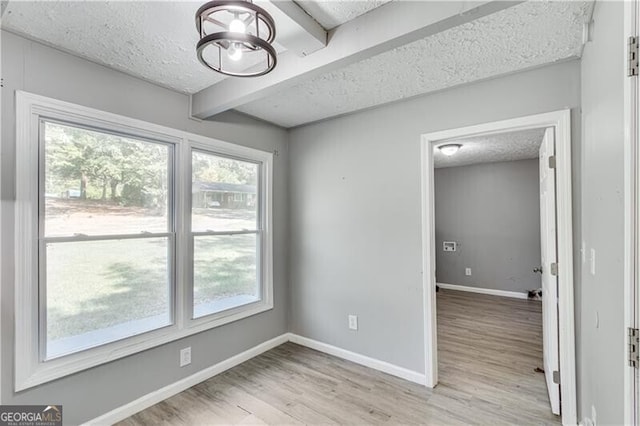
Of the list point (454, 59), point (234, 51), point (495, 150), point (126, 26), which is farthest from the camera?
point (495, 150)

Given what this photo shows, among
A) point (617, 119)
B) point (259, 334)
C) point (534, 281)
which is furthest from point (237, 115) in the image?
point (534, 281)

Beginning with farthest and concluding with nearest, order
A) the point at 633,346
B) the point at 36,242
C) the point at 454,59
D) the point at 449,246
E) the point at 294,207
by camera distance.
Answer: the point at 449,246
the point at 294,207
the point at 454,59
the point at 36,242
the point at 633,346

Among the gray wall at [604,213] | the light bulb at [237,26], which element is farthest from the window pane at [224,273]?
the gray wall at [604,213]

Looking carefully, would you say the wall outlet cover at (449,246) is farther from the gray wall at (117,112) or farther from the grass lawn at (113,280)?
the grass lawn at (113,280)

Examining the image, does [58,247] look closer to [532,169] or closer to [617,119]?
[617,119]

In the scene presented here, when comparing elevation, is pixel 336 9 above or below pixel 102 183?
above

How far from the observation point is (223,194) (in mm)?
2951

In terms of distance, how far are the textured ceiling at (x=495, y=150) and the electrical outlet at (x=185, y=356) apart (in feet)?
11.8

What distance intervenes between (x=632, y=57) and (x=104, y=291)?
301 cm

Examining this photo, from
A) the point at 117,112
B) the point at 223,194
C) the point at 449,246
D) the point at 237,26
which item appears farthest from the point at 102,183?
the point at 449,246

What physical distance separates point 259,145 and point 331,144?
2.55ft

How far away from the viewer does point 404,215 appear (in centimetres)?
270

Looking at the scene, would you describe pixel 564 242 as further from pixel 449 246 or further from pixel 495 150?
pixel 449 246

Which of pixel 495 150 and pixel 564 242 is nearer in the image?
pixel 564 242
